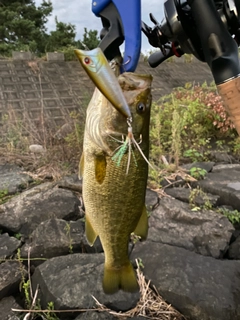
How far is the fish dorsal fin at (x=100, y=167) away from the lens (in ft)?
4.52

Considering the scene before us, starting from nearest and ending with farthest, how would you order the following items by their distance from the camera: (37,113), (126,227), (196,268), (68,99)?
(126,227)
(196,268)
(37,113)
(68,99)

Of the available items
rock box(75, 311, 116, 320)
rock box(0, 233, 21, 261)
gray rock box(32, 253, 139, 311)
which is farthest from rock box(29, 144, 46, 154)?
rock box(75, 311, 116, 320)

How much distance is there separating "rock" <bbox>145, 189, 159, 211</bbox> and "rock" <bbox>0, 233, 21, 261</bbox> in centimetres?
114

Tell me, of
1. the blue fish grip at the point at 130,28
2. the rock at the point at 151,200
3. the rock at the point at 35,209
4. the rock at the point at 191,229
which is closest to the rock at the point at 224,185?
the rock at the point at 191,229

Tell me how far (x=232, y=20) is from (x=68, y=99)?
5606 mm

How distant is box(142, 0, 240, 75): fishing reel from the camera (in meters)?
1.14

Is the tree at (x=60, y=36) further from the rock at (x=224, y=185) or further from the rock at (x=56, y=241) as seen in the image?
the rock at (x=56, y=241)

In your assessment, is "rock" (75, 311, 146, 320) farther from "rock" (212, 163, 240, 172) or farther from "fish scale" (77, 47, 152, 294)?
"rock" (212, 163, 240, 172)

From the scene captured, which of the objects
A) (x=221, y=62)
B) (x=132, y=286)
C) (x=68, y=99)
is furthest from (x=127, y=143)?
(x=68, y=99)

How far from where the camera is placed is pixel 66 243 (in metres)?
2.95

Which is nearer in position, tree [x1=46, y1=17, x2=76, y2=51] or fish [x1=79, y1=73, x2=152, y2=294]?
fish [x1=79, y1=73, x2=152, y2=294]

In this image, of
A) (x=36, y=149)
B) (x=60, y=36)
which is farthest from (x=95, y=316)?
(x=60, y=36)

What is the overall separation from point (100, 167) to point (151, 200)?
221 centimetres

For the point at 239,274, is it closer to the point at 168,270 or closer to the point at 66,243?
the point at 168,270
